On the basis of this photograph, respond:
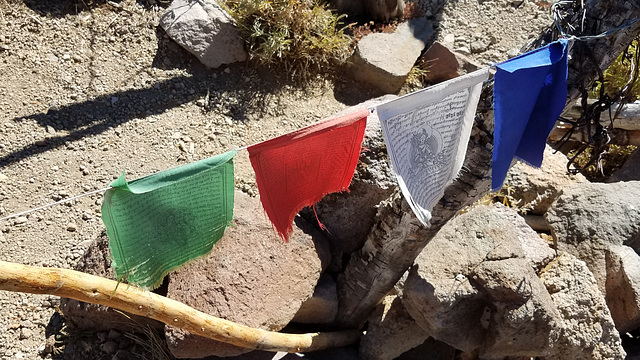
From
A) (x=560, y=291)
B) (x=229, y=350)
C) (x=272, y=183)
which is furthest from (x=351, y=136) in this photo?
(x=560, y=291)

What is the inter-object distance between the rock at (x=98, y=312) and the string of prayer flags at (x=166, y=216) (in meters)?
0.89

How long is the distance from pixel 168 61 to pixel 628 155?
4803 mm

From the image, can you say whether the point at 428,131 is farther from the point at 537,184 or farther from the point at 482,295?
the point at 537,184

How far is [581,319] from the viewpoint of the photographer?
3.61 meters

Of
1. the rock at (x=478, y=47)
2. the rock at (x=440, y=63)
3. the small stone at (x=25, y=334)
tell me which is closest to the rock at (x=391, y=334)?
the small stone at (x=25, y=334)

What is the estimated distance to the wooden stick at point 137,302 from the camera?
7.34 ft

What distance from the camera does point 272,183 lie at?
8.02 ft

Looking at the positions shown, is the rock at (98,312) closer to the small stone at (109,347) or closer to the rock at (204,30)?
the small stone at (109,347)

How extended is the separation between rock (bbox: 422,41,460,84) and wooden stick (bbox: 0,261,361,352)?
3.55 meters

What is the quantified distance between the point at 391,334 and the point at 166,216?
6.94 feet

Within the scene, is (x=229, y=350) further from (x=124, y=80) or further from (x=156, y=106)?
(x=124, y=80)

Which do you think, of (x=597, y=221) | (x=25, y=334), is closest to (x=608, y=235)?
(x=597, y=221)

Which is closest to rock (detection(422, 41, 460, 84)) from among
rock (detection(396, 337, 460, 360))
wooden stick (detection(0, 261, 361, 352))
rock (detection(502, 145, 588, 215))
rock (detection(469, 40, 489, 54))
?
rock (detection(469, 40, 489, 54))

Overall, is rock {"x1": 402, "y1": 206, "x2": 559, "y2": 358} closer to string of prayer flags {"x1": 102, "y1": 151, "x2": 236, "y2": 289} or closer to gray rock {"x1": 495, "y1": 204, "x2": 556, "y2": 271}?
gray rock {"x1": 495, "y1": 204, "x2": 556, "y2": 271}
